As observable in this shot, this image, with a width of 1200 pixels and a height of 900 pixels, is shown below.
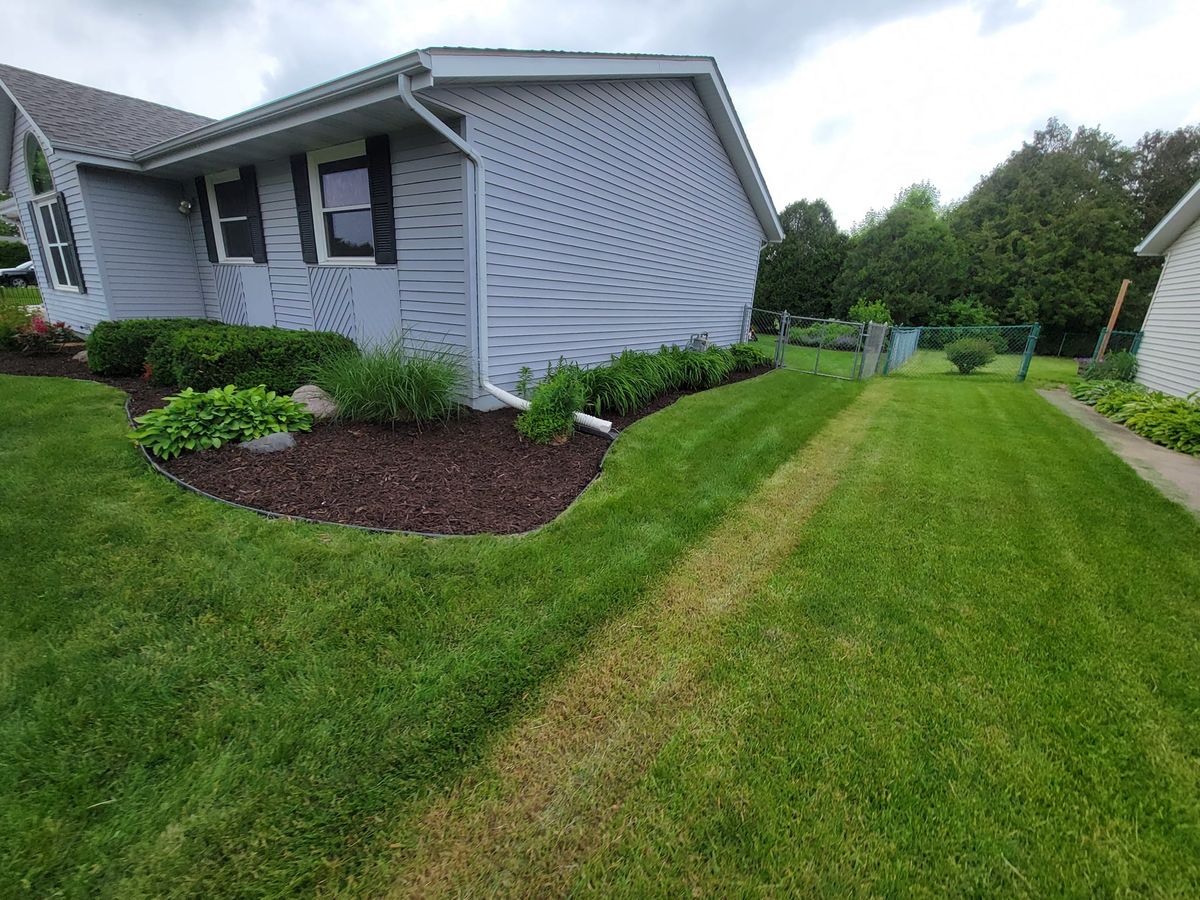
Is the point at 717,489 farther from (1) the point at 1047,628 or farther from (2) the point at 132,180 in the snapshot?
(2) the point at 132,180

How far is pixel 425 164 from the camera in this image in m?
5.20

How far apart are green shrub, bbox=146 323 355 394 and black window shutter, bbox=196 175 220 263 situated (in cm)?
338

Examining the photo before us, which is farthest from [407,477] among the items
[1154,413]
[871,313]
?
[871,313]

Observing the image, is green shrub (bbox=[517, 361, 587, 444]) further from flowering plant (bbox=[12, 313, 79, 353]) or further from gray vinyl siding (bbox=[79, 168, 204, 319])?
flowering plant (bbox=[12, 313, 79, 353])

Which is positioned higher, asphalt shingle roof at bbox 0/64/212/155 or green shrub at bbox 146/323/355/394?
asphalt shingle roof at bbox 0/64/212/155

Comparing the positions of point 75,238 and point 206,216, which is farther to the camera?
point 75,238

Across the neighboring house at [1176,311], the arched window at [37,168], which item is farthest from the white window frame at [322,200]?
the neighboring house at [1176,311]

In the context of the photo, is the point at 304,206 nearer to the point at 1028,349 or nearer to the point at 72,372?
the point at 72,372

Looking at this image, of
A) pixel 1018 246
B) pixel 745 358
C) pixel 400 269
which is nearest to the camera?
pixel 400 269

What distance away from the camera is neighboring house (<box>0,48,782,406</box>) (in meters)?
5.11

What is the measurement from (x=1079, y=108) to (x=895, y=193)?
922 cm

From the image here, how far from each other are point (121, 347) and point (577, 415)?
21.6 ft

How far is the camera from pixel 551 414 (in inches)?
196

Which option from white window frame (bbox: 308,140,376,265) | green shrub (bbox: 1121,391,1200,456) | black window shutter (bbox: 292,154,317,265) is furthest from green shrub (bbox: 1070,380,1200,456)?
black window shutter (bbox: 292,154,317,265)
